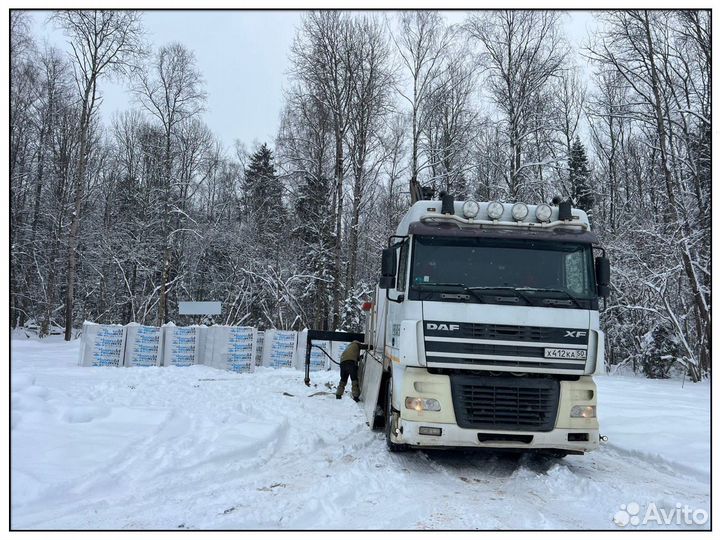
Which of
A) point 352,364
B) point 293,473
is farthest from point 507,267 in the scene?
point 352,364

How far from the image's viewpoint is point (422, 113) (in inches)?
920

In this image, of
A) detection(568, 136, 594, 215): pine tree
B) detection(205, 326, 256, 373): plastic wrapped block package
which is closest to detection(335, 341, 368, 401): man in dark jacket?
detection(205, 326, 256, 373): plastic wrapped block package

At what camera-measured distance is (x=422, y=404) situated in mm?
6105

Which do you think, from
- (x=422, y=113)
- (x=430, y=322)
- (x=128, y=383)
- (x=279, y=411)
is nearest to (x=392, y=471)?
(x=430, y=322)

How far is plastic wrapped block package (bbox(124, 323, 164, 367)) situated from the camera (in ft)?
54.4

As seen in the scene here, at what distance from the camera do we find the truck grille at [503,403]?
6070 mm

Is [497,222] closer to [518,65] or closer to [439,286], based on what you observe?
[439,286]

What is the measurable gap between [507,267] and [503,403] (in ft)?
5.39

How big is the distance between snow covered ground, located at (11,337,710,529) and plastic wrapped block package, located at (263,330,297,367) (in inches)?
346

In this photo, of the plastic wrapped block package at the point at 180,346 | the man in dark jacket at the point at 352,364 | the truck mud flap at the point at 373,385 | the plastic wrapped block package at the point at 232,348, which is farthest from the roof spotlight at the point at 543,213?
the plastic wrapped block package at the point at 180,346

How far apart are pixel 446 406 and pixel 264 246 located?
80.3 ft

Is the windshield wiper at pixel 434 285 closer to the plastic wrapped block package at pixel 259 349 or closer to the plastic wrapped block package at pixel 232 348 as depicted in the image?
the plastic wrapped block package at pixel 232 348

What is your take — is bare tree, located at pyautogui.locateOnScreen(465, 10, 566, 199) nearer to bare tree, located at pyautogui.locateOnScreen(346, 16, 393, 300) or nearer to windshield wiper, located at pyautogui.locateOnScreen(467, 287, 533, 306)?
bare tree, located at pyautogui.locateOnScreen(346, 16, 393, 300)

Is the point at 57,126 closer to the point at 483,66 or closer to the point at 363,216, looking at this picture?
the point at 363,216
